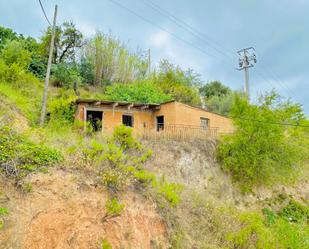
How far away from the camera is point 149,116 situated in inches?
767

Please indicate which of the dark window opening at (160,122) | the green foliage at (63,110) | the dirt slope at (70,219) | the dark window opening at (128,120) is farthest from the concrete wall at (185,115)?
the dirt slope at (70,219)

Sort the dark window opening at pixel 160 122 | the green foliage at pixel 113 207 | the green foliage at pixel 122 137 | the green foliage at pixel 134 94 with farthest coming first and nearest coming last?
1. the green foliage at pixel 134 94
2. the dark window opening at pixel 160 122
3. the green foliage at pixel 122 137
4. the green foliage at pixel 113 207

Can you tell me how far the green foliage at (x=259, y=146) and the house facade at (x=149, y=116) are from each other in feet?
6.94

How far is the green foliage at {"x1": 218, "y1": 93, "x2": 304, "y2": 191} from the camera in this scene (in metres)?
16.3

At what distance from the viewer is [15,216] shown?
5.80 meters

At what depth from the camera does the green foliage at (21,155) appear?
6.53 metres

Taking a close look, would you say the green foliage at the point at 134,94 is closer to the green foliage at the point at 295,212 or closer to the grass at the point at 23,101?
the grass at the point at 23,101

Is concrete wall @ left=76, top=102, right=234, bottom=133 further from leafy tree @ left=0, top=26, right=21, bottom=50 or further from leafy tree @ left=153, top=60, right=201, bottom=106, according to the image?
leafy tree @ left=0, top=26, right=21, bottom=50

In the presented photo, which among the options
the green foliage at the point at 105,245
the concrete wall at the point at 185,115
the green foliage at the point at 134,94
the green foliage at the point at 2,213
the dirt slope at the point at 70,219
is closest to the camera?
the green foliage at the point at 2,213

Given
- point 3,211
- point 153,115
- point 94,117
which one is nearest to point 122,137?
point 3,211

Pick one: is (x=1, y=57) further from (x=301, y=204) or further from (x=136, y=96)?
(x=301, y=204)

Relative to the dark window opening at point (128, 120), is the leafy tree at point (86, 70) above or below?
above

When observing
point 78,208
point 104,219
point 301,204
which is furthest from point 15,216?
point 301,204

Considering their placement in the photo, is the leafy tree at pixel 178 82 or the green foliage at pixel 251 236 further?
the leafy tree at pixel 178 82
